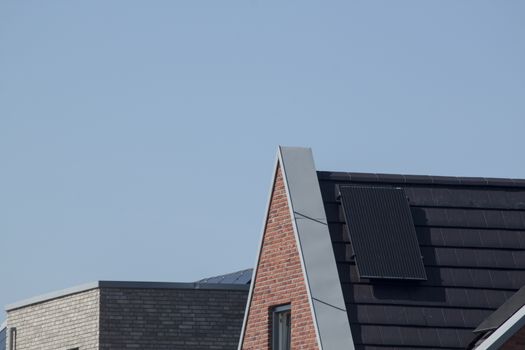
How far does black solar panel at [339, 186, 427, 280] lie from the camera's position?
21.2 m

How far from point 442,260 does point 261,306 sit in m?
2.88

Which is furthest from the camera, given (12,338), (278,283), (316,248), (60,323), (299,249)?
(12,338)

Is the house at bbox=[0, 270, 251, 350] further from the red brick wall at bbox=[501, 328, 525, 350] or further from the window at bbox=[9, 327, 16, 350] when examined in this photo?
the red brick wall at bbox=[501, 328, 525, 350]

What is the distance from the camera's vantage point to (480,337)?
20.5 m

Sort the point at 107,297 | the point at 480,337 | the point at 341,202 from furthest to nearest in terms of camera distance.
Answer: the point at 107,297
the point at 341,202
the point at 480,337

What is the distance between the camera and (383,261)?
21.3 m

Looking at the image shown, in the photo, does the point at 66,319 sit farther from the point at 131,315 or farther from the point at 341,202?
the point at 341,202

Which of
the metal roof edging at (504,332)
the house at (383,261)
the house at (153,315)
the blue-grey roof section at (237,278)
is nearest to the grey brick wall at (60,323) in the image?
the house at (153,315)

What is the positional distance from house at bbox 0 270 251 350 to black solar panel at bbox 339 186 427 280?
8.35 metres

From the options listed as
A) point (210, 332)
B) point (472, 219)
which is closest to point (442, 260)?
point (472, 219)

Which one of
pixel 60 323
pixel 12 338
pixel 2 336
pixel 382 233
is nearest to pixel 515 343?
pixel 382 233

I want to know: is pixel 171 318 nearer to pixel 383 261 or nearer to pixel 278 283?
pixel 278 283

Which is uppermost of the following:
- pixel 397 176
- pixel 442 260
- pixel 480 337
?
pixel 397 176

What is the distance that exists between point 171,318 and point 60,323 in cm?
260
